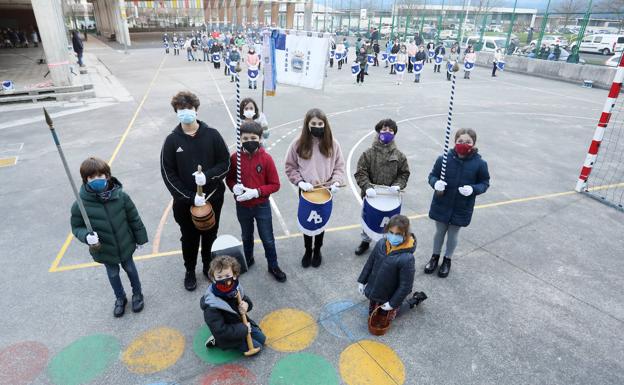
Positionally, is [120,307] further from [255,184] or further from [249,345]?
[255,184]

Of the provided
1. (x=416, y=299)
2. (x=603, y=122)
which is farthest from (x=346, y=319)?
(x=603, y=122)

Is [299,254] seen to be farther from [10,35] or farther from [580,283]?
[10,35]

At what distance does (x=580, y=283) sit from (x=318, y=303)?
3837mm

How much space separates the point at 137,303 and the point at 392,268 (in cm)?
319

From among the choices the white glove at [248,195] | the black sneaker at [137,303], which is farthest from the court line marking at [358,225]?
the white glove at [248,195]

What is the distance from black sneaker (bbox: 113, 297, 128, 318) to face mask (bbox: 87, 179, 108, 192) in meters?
1.53

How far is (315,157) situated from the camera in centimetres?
522

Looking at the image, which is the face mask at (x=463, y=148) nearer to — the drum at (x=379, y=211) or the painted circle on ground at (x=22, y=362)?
the drum at (x=379, y=211)

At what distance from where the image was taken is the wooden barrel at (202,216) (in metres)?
4.43

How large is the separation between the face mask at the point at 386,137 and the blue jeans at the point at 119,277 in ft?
11.8

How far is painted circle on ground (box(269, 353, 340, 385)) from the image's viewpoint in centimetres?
390

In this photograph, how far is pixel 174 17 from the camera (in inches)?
3361

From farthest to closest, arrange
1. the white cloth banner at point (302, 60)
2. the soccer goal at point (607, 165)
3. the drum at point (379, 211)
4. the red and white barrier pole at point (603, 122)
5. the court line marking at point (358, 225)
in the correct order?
the white cloth banner at point (302, 60)
the soccer goal at point (607, 165)
the red and white barrier pole at point (603, 122)
the court line marking at point (358, 225)
the drum at point (379, 211)

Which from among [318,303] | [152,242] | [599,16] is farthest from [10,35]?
[599,16]
